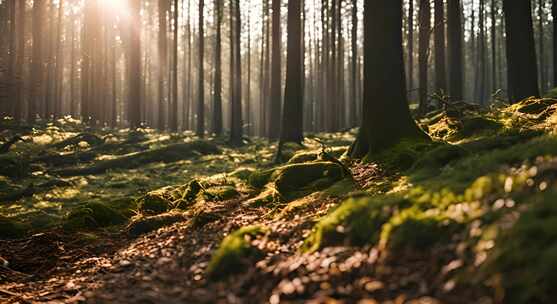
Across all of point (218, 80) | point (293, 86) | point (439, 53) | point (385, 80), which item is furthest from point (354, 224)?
point (218, 80)

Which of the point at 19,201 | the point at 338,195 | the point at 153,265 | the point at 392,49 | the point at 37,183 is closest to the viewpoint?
the point at 153,265

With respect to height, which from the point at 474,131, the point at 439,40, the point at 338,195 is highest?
the point at 439,40

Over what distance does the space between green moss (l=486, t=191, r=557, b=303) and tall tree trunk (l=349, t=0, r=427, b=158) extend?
5774 millimetres

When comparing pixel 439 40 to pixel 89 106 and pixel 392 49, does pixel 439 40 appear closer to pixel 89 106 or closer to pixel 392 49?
pixel 392 49

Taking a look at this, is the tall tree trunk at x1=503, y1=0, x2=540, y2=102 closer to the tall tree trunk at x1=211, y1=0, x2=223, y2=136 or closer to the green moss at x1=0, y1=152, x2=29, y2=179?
the green moss at x1=0, y1=152, x2=29, y2=179

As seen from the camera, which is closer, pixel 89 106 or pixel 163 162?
pixel 163 162

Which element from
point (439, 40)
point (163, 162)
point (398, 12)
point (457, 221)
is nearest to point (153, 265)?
point (457, 221)

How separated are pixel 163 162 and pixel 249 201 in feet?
39.2

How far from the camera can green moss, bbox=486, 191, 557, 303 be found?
9.04 ft

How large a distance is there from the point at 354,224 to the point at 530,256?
174 centimetres

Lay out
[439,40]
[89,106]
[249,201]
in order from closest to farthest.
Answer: [249,201] → [439,40] → [89,106]

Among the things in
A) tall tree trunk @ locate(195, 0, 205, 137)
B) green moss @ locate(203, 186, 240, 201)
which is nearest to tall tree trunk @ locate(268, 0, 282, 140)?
tall tree trunk @ locate(195, 0, 205, 137)

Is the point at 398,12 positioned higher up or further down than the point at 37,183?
higher up

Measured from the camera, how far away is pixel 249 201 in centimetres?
841
